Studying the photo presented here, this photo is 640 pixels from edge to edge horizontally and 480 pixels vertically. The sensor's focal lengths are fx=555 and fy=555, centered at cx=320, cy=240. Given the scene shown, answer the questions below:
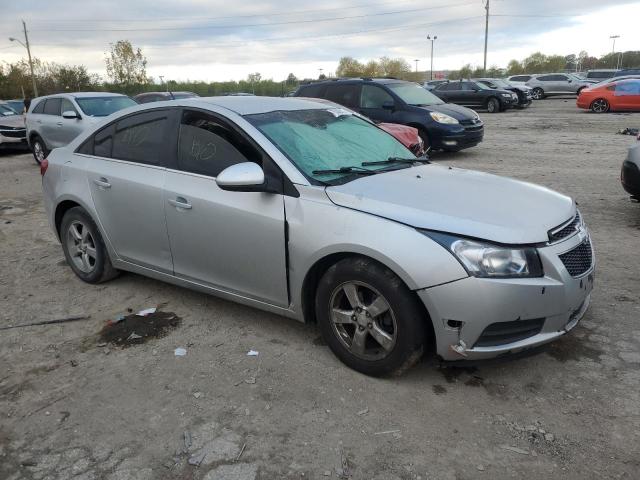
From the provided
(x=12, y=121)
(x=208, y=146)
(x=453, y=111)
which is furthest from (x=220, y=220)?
(x=12, y=121)

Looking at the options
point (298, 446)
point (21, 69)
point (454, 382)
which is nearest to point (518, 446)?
point (454, 382)

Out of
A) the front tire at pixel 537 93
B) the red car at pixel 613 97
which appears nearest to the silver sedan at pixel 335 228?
the red car at pixel 613 97

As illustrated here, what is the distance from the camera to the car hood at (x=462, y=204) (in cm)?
299

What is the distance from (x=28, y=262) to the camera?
19.2ft

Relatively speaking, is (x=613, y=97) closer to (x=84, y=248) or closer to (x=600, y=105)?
(x=600, y=105)

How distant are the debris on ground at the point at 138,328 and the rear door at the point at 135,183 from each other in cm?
38

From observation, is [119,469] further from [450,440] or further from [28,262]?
[28,262]

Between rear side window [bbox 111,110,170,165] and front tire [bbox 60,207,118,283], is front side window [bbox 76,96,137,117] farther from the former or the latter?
rear side window [bbox 111,110,170,165]

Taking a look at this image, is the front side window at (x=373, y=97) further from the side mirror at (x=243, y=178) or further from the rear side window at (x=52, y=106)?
the side mirror at (x=243, y=178)

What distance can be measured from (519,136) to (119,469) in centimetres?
1568

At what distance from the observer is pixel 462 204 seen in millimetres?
3221

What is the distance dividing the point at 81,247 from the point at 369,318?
306 centimetres

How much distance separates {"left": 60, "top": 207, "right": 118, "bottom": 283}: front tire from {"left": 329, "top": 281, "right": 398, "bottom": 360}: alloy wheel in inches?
97.1

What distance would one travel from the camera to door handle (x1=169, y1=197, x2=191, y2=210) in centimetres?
392
